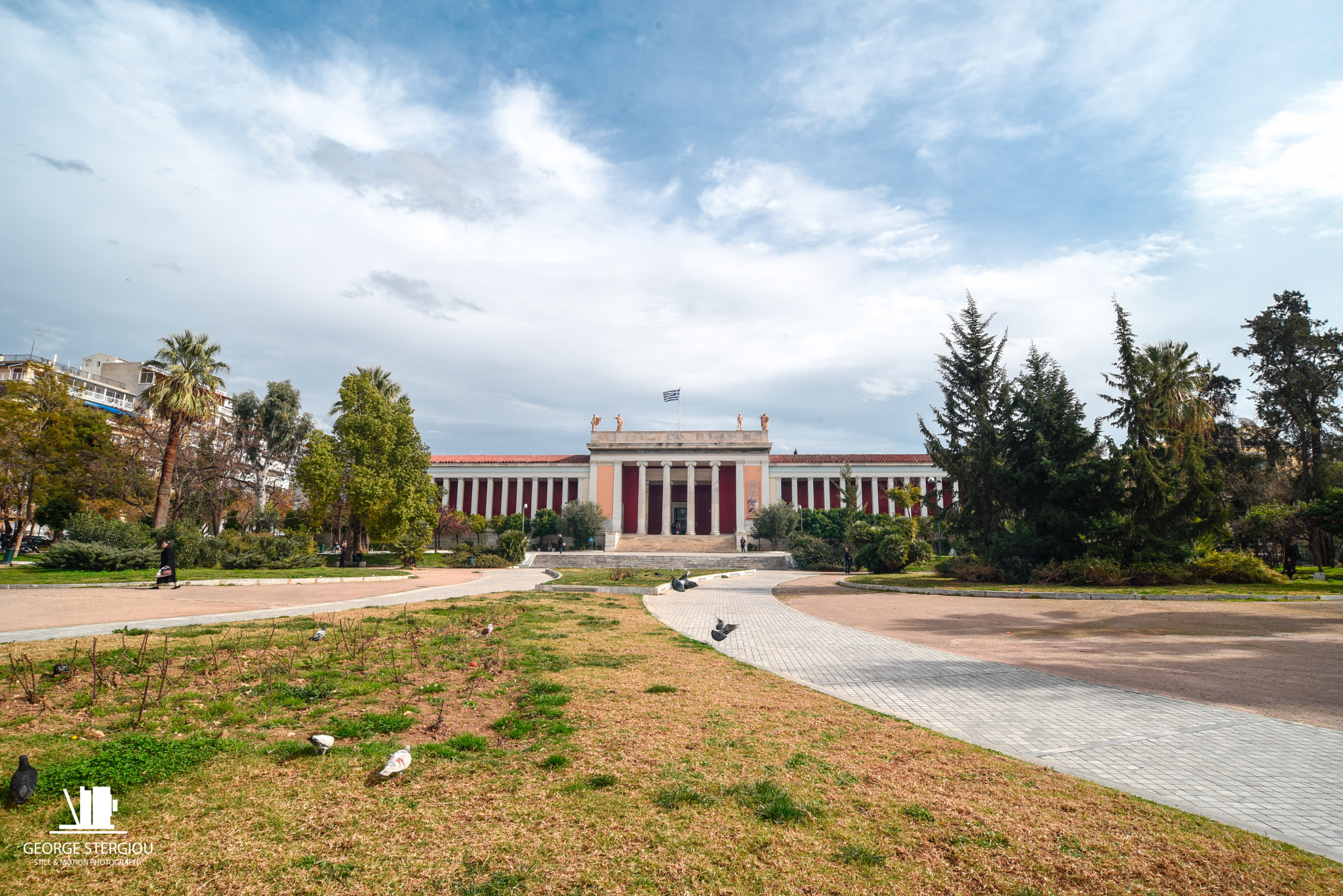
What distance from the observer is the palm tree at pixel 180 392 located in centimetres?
2877

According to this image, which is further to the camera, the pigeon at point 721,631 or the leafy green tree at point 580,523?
the leafy green tree at point 580,523

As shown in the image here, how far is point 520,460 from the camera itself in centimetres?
6888

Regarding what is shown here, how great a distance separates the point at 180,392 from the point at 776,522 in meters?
40.7

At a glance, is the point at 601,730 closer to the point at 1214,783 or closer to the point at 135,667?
the point at 1214,783

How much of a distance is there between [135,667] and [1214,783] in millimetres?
10622

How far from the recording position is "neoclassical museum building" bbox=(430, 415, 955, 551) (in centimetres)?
6512

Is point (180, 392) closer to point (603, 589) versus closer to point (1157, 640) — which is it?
point (603, 589)

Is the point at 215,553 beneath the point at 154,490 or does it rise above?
beneath

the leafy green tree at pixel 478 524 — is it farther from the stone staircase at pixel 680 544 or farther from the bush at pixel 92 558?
the bush at pixel 92 558

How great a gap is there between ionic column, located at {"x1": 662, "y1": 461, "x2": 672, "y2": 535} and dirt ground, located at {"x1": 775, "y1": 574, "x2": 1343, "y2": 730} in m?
46.7

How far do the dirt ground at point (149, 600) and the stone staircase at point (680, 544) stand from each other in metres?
35.7

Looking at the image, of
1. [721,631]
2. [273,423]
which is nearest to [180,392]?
[273,423]

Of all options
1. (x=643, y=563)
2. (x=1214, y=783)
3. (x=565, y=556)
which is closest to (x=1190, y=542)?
(x=1214, y=783)

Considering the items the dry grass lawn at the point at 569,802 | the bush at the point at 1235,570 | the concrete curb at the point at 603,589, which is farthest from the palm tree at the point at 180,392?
the bush at the point at 1235,570
